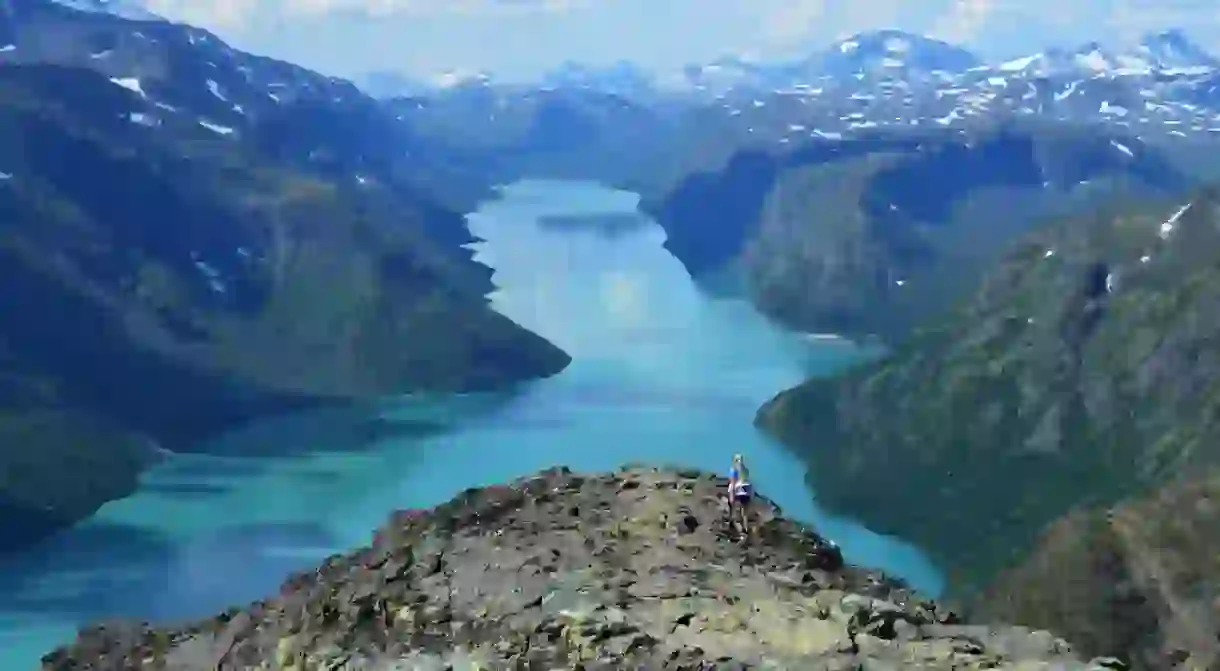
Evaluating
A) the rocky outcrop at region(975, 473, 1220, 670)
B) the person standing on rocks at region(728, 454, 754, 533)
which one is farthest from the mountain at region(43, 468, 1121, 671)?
the rocky outcrop at region(975, 473, 1220, 670)

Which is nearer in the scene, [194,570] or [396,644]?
[396,644]

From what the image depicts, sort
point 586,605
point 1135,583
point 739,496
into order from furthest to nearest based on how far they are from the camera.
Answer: point 1135,583 < point 739,496 < point 586,605

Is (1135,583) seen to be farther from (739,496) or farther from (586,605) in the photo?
(586,605)

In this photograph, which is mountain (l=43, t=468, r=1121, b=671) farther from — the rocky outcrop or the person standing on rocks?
the rocky outcrop

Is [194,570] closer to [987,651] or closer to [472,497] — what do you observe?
[472,497]

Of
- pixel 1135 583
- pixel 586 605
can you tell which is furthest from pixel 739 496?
pixel 1135 583

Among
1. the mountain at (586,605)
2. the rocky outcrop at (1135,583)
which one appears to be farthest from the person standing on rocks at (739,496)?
the rocky outcrop at (1135,583)

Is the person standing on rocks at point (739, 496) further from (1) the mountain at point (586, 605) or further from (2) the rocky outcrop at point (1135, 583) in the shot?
(2) the rocky outcrop at point (1135, 583)

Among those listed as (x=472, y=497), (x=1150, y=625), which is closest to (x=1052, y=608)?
(x=1150, y=625)
